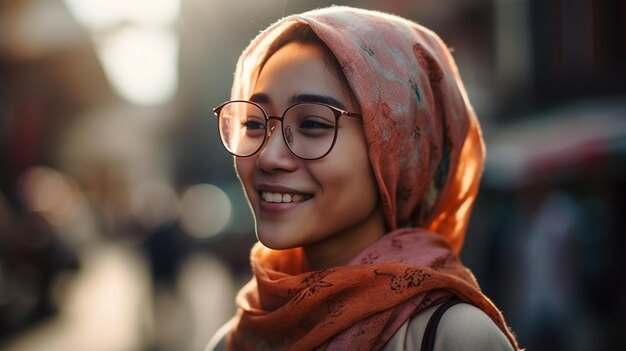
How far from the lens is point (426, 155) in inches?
99.6

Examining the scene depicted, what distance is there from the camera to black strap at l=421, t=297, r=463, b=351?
7.08 feet

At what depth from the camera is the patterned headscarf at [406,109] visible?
92.5 inches

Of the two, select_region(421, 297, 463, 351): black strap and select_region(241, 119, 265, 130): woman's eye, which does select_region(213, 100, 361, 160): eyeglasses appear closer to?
select_region(241, 119, 265, 130): woman's eye

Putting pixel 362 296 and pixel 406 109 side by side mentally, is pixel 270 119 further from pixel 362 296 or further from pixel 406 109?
pixel 362 296

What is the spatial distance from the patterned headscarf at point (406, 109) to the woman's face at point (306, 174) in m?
0.05

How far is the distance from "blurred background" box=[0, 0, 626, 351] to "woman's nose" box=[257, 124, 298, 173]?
0.58 m

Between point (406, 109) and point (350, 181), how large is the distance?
26 cm

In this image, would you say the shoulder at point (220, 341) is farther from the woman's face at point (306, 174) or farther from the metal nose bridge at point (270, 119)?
the metal nose bridge at point (270, 119)

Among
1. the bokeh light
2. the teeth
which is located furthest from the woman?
the bokeh light

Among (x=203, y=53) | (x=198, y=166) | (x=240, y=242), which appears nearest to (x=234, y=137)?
(x=240, y=242)

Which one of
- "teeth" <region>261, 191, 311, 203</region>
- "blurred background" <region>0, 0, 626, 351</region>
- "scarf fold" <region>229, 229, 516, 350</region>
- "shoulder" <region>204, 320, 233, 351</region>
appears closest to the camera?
"scarf fold" <region>229, 229, 516, 350</region>

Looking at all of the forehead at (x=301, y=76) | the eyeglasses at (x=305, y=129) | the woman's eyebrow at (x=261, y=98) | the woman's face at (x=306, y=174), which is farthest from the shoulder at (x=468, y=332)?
the woman's eyebrow at (x=261, y=98)

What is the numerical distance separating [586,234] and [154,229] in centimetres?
484

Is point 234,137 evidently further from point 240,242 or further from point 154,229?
point 240,242
